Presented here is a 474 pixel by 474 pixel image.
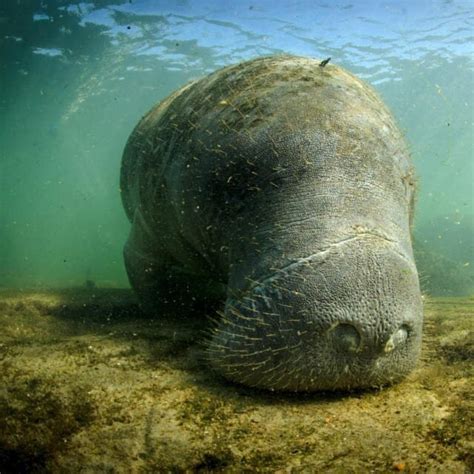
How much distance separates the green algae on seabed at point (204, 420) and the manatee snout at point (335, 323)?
154 millimetres

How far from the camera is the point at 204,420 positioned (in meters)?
2.21

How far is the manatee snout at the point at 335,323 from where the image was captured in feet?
7.18

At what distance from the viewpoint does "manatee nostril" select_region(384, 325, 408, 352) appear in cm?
224

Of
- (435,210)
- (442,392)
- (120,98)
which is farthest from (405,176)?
(435,210)

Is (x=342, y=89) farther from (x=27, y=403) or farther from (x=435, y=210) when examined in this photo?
(x=435, y=210)

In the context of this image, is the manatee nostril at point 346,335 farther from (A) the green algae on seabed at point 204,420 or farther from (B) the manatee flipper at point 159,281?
(B) the manatee flipper at point 159,281

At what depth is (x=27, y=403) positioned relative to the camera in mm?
2477

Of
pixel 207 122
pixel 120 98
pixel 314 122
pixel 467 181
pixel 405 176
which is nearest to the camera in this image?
pixel 314 122

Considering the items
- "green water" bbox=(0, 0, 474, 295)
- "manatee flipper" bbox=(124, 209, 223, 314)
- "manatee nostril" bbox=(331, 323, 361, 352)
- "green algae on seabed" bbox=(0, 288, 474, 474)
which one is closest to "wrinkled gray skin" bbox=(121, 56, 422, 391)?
"manatee nostril" bbox=(331, 323, 361, 352)

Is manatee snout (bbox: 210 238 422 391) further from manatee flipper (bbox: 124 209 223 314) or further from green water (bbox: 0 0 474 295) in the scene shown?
green water (bbox: 0 0 474 295)

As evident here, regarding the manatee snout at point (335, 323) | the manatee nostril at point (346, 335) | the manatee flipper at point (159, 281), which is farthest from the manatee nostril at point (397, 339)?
the manatee flipper at point (159, 281)

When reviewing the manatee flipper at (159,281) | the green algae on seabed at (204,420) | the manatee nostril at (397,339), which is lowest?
the manatee flipper at (159,281)

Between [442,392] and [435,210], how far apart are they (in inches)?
6068

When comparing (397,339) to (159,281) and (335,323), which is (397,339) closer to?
(335,323)
